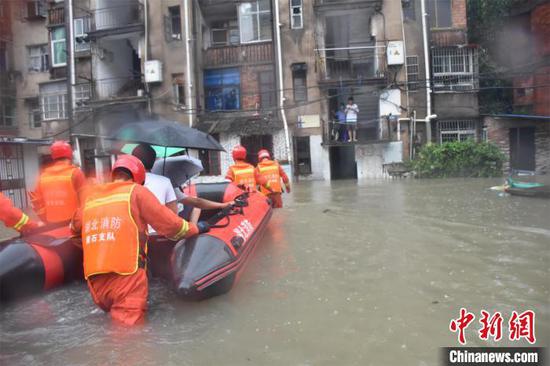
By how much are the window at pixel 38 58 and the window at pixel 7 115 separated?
2.20 meters

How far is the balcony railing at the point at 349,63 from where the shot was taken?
19078 mm

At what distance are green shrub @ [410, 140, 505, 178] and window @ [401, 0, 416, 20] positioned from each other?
6.02m

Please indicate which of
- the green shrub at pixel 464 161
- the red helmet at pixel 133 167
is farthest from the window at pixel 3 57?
the red helmet at pixel 133 167

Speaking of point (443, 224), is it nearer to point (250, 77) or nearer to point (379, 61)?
point (379, 61)

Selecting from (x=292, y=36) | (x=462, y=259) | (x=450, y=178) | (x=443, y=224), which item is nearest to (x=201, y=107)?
(x=292, y=36)

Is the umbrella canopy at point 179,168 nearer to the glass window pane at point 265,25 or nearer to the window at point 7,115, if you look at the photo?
the glass window pane at point 265,25

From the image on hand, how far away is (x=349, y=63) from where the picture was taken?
19844mm

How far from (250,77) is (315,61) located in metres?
3.03

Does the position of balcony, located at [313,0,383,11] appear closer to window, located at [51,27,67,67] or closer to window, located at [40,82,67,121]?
window, located at [51,27,67,67]

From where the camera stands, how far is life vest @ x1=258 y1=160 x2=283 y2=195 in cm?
851

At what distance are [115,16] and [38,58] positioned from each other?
17.3 ft

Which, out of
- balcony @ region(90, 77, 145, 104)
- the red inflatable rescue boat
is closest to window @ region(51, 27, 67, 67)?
balcony @ region(90, 77, 145, 104)

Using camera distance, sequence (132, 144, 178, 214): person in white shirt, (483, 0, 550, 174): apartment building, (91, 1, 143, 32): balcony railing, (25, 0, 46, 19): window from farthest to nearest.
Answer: (25, 0, 46, 19): window → (91, 1, 143, 32): balcony railing → (483, 0, 550, 174): apartment building → (132, 144, 178, 214): person in white shirt

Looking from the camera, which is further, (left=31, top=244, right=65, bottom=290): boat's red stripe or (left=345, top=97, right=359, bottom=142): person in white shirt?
(left=345, top=97, right=359, bottom=142): person in white shirt
